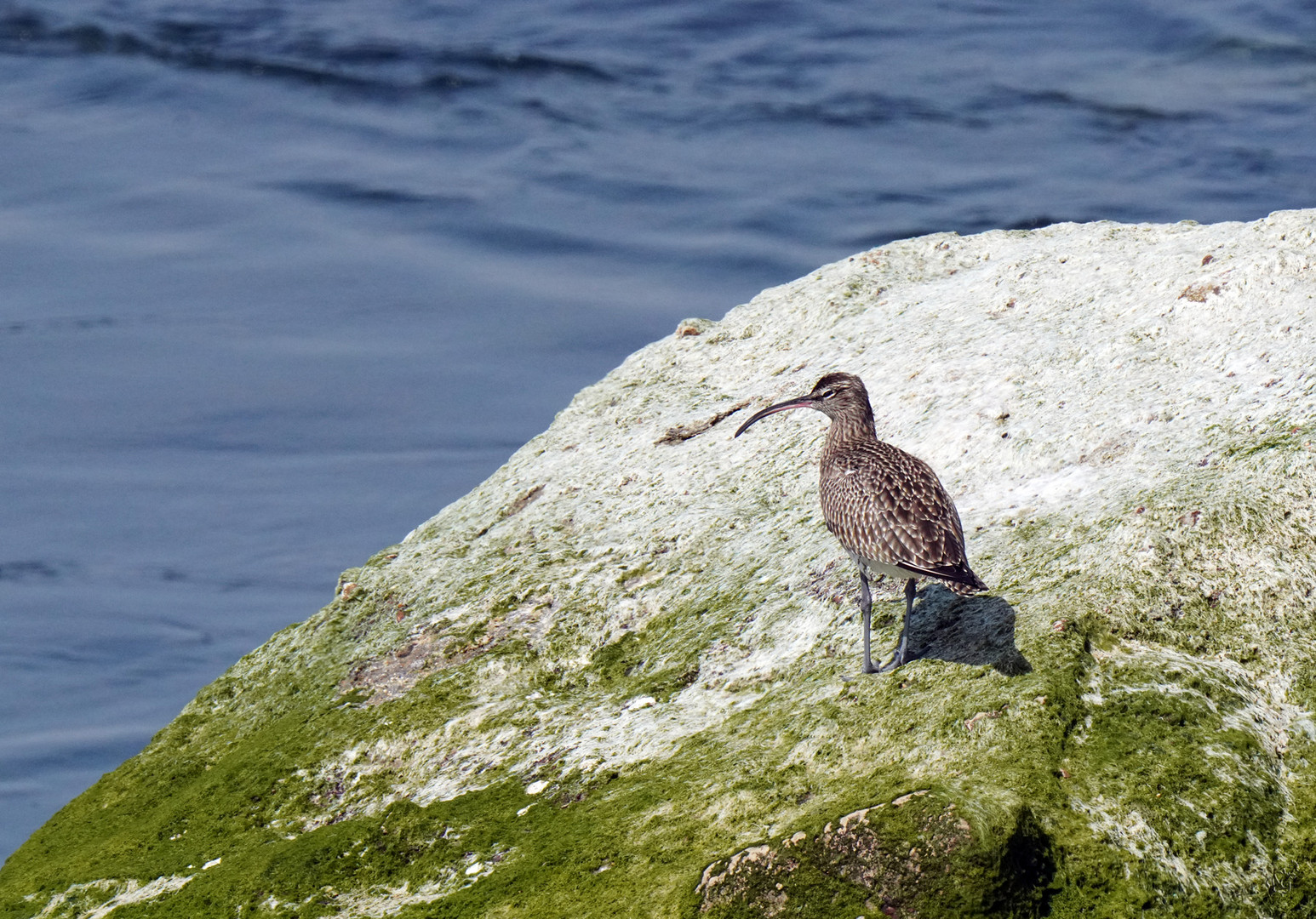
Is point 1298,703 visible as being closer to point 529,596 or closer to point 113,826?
point 529,596

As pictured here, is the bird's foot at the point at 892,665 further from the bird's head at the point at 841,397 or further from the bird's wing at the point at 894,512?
the bird's head at the point at 841,397

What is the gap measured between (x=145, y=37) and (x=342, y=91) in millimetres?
16974

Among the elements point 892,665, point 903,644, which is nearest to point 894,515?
point 903,644

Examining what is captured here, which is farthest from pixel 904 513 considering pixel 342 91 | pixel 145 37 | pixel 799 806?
pixel 145 37

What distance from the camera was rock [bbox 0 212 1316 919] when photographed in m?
8.05

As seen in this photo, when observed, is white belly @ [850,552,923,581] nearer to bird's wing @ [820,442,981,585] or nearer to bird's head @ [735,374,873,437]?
bird's wing @ [820,442,981,585]

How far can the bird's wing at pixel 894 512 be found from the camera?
31.0 feet

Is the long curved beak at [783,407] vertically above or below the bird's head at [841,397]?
below

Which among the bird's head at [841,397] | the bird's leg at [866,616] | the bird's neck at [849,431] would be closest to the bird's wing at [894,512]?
the bird's leg at [866,616]

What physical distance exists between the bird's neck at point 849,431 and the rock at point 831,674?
3.09 feet

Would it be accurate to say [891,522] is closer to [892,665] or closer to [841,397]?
[892,665]

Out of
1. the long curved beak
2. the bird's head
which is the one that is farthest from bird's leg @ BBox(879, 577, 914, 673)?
the long curved beak

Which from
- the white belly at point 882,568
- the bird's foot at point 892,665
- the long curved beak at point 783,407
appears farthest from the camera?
the long curved beak at point 783,407

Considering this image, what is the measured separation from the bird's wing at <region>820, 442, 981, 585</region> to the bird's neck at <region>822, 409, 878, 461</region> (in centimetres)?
56
